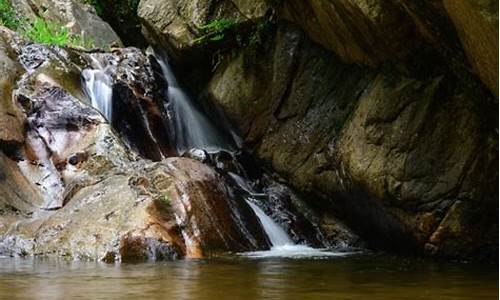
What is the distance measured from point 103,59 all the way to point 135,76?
744 millimetres

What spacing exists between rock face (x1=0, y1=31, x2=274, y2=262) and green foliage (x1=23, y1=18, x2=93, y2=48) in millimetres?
2584

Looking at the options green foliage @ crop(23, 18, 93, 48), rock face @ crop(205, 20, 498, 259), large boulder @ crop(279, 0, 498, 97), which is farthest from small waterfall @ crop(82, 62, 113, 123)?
large boulder @ crop(279, 0, 498, 97)

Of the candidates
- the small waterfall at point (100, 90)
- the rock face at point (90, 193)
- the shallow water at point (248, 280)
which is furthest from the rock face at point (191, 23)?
the shallow water at point (248, 280)

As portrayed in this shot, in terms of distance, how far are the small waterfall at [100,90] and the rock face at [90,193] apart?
27cm

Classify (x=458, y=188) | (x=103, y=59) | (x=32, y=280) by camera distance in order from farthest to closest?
(x=103, y=59)
(x=458, y=188)
(x=32, y=280)

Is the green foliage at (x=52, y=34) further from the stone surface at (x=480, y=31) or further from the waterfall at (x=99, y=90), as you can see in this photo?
the stone surface at (x=480, y=31)

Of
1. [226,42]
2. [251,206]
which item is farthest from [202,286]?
[226,42]

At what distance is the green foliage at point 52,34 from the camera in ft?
48.1

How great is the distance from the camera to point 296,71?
1149 centimetres

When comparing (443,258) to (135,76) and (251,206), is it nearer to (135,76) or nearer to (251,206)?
(251,206)

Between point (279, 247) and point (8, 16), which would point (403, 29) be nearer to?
point (279, 247)

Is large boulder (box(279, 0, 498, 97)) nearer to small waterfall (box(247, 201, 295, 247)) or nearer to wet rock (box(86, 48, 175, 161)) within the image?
small waterfall (box(247, 201, 295, 247))

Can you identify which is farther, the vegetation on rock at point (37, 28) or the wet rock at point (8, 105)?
the vegetation on rock at point (37, 28)

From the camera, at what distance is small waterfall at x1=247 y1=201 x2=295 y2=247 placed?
9734 millimetres
